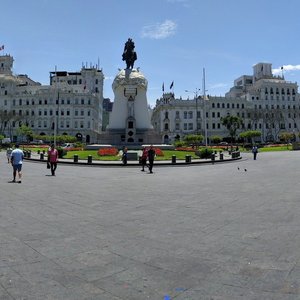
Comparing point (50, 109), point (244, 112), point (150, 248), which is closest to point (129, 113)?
point (150, 248)

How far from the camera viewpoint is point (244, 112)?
120 meters

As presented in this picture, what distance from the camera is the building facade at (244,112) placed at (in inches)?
4493

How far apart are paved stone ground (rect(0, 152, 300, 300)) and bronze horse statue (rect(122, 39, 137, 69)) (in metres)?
55.4

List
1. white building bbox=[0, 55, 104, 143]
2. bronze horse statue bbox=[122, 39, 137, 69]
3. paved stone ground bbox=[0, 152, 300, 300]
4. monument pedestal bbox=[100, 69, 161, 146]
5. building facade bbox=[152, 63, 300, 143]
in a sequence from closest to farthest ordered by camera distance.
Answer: paved stone ground bbox=[0, 152, 300, 300] < monument pedestal bbox=[100, 69, 161, 146] < bronze horse statue bbox=[122, 39, 137, 69] < white building bbox=[0, 55, 104, 143] < building facade bbox=[152, 63, 300, 143]

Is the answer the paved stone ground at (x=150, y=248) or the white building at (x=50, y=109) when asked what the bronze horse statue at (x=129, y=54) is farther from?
the paved stone ground at (x=150, y=248)

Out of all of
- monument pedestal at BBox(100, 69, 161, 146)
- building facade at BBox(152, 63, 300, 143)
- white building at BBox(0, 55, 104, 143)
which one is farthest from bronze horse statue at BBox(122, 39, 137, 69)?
white building at BBox(0, 55, 104, 143)

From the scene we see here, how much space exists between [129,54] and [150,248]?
61283 millimetres

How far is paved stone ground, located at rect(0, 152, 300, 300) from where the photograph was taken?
4.75 metres

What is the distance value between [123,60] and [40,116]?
58.3 metres

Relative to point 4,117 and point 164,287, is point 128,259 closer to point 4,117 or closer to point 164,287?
point 164,287

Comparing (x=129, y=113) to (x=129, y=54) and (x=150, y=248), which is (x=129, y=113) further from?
(x=150, y=248)

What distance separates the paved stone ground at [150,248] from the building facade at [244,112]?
100457 mm

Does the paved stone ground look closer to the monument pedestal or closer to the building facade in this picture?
the monument pedestal

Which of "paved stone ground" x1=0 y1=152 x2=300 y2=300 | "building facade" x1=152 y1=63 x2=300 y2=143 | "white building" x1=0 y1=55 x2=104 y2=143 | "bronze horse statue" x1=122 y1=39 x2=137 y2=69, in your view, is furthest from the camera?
"building facade" x1=152 y1=63 x2=300 y2=143
